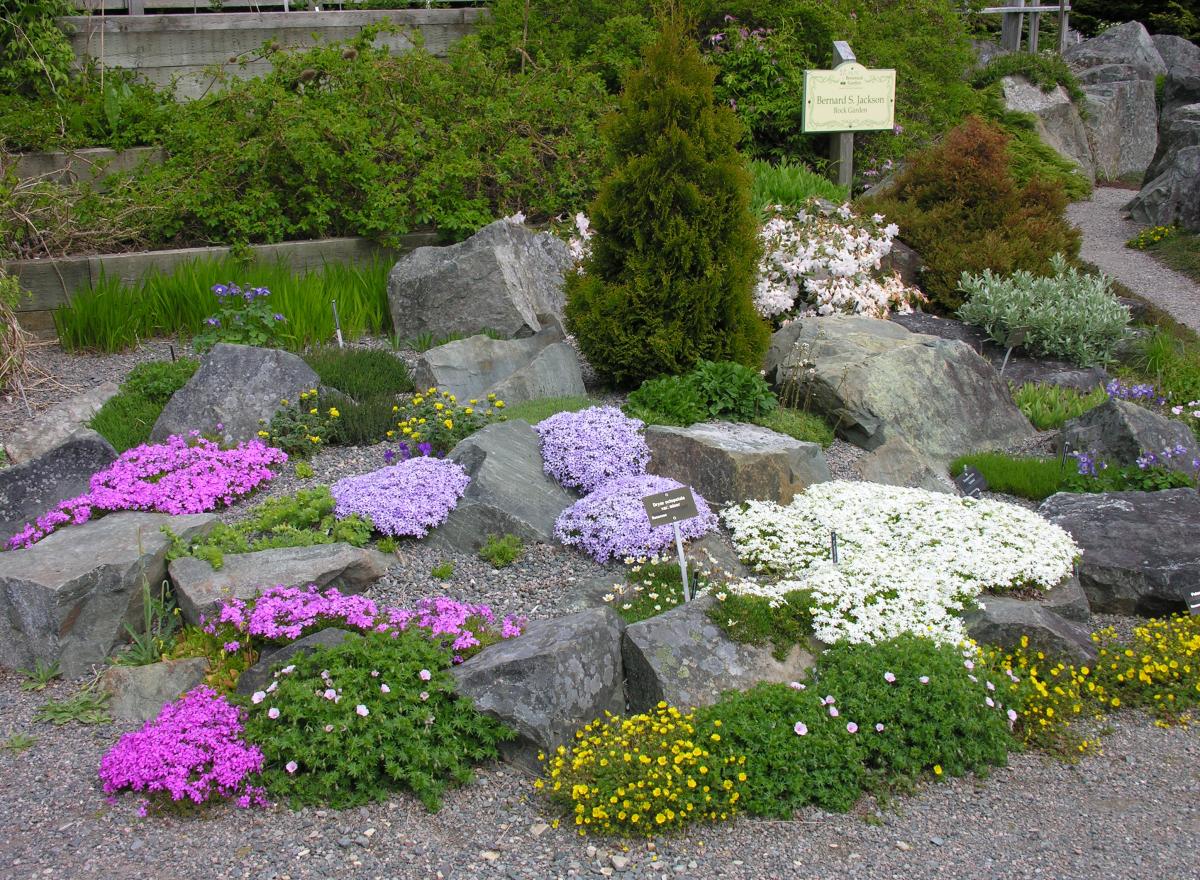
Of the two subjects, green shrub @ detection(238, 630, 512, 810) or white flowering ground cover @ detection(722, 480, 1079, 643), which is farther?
white flowering ground cover @ detection(722, 480, 1079, 643)

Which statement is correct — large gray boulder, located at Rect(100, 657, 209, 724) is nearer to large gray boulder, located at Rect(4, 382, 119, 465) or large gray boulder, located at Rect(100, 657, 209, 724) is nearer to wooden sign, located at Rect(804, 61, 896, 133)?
large gray boulder, located at Rect(4, 382, 119, 465)

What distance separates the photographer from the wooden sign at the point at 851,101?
12.0 meters

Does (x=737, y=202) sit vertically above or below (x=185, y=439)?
above

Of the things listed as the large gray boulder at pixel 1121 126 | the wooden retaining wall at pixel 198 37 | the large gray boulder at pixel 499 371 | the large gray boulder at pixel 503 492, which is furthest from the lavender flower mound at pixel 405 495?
the large gray boulder at pixel 1121 126

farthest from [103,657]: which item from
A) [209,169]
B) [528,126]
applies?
[528,126]

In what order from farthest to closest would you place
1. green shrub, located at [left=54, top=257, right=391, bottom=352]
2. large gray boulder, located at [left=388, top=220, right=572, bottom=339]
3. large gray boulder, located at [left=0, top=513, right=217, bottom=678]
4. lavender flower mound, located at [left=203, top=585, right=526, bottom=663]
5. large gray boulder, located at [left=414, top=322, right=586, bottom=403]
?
1. large gray boulder, located at [left=388, top=220, right=572, bottom=339]
2. green shrub, located at [left=54, top=257, right=391, bottom=352]
3. large gray boulder, located at [left=414, top=322, right=586, bottom=403]
4. large gray boulder, located at [left=0, top=513, right=217, bottom=678]
5. lavender flower mound, located at [left=203, top=585, right=526, bottom=663]

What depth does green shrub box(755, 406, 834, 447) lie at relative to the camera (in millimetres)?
7078

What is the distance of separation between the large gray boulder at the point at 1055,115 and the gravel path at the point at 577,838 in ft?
48.2

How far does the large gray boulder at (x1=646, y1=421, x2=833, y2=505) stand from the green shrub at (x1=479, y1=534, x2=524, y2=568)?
3.51ft

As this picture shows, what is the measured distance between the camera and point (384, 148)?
9.77m

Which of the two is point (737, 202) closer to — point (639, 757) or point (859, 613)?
point (859, 613)

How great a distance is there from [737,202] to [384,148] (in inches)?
157

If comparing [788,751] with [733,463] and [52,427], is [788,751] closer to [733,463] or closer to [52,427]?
[733,463]

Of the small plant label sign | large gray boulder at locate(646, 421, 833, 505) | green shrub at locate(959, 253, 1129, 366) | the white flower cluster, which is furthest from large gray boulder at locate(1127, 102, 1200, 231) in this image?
large gray boulder at locate(646, 421, 833, 505)
